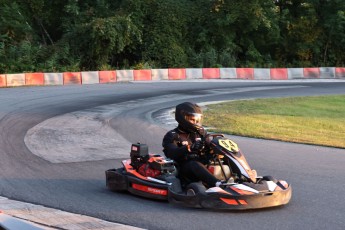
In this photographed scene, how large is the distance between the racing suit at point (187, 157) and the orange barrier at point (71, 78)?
17.5 m

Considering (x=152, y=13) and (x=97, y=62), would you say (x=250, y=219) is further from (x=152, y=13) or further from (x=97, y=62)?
(x=152, y=13)

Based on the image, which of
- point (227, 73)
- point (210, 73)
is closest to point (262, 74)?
point (227, 73)

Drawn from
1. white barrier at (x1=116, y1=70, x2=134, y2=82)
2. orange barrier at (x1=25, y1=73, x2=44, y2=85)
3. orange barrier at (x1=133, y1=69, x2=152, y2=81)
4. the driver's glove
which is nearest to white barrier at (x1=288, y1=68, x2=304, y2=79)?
orange barrier at (x1=133, y1=69, x2=152, y2=81)

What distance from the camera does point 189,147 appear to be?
703cm

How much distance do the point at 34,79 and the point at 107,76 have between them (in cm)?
333

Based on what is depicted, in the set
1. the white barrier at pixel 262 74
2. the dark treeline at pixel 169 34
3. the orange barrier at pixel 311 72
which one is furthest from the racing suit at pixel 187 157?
the orange barrier at pixel 311 72

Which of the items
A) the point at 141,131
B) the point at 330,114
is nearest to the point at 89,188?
the point at 141,131

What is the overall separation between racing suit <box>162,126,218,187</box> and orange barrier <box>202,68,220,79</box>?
70.3 ft

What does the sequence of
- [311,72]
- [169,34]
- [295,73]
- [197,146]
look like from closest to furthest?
1. [197,146]
2. [295,73]
3. [311,72]
4. [169,34]

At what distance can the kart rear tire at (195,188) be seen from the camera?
6.49 meters

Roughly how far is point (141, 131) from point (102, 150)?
6.89 ft

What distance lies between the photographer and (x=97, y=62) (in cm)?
2997

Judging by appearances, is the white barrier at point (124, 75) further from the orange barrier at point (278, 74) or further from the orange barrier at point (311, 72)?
the orange barrier at point (311, 72)

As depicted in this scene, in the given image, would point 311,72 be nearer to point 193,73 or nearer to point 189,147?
point 193,73
